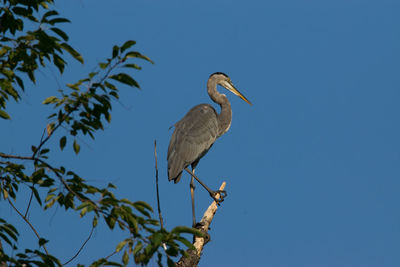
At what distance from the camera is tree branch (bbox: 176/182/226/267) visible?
6410 millimetres

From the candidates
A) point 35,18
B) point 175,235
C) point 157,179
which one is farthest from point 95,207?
point 157,179

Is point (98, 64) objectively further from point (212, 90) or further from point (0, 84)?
point (212, 90)

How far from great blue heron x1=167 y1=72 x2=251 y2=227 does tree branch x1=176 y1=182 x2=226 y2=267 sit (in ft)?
1.74

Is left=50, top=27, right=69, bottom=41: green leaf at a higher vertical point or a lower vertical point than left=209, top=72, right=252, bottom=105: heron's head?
lower

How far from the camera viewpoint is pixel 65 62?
157 inches

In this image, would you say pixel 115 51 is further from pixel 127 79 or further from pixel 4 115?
pixel 4 115

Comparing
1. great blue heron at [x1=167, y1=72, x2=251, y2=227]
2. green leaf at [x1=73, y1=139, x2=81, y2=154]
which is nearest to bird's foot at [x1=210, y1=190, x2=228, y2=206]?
great blue heron at [x1=167, y1=72, x2=251, y2=227]

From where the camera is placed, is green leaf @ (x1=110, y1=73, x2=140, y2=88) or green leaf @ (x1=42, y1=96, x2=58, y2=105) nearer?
green leaf @ (x1=110, y1=73, x2=140, y2=88)

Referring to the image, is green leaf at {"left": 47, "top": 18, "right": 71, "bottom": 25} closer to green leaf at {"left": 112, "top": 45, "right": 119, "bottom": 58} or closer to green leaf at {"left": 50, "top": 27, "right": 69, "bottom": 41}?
green leaf at {"left": 50, "top": 27, "right": 69, "bottom": 41}

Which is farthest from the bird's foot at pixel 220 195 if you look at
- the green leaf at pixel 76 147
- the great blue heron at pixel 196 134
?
the green leaf at pixel 76 147

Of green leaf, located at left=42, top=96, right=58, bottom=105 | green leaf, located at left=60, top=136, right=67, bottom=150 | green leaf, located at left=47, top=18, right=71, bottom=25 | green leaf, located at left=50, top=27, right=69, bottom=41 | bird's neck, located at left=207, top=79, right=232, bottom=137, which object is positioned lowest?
green leaf, located at left=60, top=136, right=67, bottom=150

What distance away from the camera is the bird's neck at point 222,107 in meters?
9.68

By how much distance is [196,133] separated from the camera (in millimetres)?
8617

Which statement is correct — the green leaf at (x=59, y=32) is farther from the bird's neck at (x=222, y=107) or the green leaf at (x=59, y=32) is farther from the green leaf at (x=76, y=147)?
the bird's neck at (x=222, y=107)
